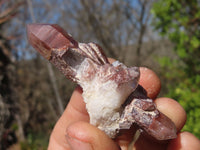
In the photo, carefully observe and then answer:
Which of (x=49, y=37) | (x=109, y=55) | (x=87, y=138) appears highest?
(x=49, y=37)

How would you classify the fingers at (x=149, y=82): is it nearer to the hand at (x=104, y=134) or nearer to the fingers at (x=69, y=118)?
A: the hand at (x=104, y=134)

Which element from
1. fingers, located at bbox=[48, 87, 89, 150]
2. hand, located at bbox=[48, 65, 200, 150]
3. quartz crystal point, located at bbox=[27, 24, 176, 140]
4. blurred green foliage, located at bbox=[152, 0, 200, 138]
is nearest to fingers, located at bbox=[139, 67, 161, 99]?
hand, located at bbox=[48, 65, 200, 150]

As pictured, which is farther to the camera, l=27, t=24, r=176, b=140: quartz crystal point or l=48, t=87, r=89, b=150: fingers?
l=48, t=87, r=89, b=150: fingers

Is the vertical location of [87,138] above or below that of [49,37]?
below

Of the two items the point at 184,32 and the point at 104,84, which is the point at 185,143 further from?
the point at 184,32

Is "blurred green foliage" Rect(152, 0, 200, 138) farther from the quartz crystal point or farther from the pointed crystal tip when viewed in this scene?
the pointed crystal tip

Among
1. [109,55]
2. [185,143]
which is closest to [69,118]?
[185,143]

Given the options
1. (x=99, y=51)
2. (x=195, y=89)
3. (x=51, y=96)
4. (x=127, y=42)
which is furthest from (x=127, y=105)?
(x=51, y=96)
